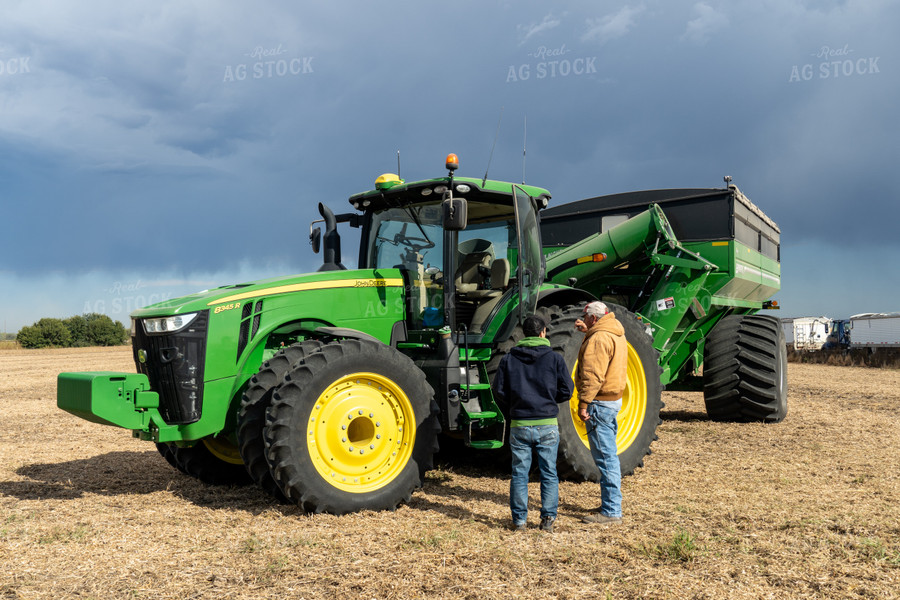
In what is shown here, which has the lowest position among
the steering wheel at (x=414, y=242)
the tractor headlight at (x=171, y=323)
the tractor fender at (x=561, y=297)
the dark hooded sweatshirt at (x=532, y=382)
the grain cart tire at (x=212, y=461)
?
the grain cart tire at (x=212, y=461)

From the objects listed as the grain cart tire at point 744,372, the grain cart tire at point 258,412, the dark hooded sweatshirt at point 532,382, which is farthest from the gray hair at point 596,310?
the grain cart tire at point 744,372

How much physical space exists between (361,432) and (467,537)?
1232 mm

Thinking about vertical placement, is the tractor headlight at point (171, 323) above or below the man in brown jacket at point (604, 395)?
above

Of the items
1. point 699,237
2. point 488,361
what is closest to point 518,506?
point 488,361

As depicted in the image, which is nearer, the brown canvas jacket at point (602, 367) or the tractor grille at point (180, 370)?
the brown canvas jacket at point (602, 367)

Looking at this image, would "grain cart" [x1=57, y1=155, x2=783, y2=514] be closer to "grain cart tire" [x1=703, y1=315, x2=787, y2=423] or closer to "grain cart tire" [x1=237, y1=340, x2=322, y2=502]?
"grain cart tire" [x1=237, y1=340, x2=322, y2=502]

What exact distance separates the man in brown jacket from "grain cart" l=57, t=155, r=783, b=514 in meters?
0.80

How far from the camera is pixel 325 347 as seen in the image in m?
5.37

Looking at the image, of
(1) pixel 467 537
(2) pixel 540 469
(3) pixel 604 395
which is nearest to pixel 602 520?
(2) pixel 540 469

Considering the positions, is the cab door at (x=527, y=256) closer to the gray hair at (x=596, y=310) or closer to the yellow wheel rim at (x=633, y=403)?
the gray hair at (x=596, y=310)

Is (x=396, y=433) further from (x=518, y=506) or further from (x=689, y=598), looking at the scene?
(x=689, y=598)

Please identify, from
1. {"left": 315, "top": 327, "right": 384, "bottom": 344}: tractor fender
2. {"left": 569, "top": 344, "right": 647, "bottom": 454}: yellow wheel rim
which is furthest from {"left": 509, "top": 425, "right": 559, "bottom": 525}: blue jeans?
{"left": 569, "top": 344, "right": 647, "bottom": 454}: yellow wheel rim

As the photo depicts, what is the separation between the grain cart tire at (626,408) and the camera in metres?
6.39

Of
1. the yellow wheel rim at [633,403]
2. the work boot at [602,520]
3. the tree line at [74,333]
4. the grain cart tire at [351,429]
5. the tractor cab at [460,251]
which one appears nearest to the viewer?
the grain cart tire at [351,429]
